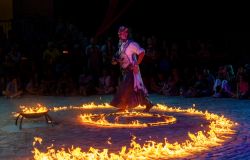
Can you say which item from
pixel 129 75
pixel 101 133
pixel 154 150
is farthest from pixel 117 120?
pixel 154 150

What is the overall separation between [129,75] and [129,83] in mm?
171

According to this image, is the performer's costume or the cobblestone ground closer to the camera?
the cobblestone ground

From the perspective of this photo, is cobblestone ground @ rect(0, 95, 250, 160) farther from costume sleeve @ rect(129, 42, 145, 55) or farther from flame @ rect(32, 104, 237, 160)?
costume sleeve @ rect(129, 42, 145, 55)

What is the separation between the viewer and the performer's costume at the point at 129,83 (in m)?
11.0

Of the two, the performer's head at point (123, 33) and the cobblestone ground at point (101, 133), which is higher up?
the performer's head at point (123, 33)

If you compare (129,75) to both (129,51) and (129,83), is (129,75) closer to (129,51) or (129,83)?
(129,83)

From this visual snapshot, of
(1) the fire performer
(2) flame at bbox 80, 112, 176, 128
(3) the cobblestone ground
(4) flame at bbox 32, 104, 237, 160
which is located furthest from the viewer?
(1) the fire performer

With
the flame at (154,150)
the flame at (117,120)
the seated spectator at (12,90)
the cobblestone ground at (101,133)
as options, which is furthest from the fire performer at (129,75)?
the seated spectator at (12,90)

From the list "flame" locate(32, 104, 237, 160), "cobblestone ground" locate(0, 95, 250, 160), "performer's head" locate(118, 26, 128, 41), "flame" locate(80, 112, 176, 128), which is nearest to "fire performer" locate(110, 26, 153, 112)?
"performer's head" locate(118, 26, 128, 41)

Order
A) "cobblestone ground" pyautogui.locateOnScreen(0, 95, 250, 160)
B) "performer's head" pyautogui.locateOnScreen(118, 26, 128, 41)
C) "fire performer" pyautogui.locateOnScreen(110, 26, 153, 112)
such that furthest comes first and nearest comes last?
"fire performer" pyautogui.locateOnScreen(110, 26, 153, 112)
"performer's head" pyautogui.locateOnScreen(118, 26, 128, 41)
"cobblestone ground" pyautogui.locateOnScreen(0, 95, 250, 160)

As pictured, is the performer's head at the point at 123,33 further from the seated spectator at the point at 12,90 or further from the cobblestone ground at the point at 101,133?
the seated spectator at the point at 12,90

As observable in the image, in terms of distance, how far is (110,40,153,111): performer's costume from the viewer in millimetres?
11039

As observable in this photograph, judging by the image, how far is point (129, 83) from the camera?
11.2m

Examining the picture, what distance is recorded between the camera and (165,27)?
20.5 meters
